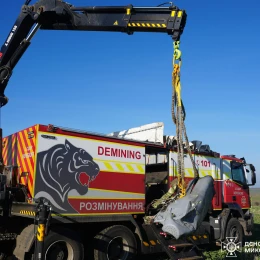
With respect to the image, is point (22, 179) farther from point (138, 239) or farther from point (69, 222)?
point (138, 239)

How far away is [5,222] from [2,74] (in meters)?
3.35

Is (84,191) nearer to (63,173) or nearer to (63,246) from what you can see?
(63,173)

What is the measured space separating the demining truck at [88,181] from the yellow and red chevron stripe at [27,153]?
0.9 inches

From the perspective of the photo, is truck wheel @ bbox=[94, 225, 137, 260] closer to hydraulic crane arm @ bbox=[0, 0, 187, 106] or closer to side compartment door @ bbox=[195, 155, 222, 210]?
side compartment door @ bbox=[195, 155, 222, 210]

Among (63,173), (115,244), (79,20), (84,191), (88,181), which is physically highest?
(79,20)

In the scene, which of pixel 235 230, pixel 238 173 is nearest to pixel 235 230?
pixel 235 230

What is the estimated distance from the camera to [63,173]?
24.5 ft

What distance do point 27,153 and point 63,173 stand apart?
0.91 meters

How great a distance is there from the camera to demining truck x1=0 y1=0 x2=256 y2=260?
22.7 ft

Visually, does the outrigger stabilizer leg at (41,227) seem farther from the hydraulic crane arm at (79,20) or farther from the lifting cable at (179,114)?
the hydraulic crane arm at (79,20)

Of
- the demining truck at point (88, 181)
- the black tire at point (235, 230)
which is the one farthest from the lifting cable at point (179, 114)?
the black tire at point (235, 230)

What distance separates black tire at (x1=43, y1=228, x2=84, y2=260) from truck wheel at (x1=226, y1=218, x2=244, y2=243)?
19.5 ft

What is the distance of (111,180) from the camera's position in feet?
27.0

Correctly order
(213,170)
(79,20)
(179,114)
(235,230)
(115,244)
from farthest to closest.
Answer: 1. (235,230)
2. (213,170)
3. (79,20)
4. (115,244)
5. (179,114)
